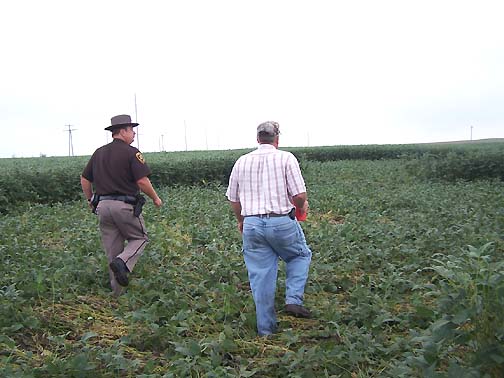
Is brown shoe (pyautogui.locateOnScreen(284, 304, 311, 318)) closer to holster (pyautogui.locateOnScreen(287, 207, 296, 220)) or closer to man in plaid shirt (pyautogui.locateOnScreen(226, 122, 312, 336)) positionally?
man in plaid shirt (pyautogui.locateOnScreen(226, 122, 312, 336))

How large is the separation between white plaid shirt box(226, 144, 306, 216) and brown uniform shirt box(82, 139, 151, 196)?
137 cm

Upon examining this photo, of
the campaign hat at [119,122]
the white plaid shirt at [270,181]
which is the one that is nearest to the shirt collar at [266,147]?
the white plaid shirt at [270,181]

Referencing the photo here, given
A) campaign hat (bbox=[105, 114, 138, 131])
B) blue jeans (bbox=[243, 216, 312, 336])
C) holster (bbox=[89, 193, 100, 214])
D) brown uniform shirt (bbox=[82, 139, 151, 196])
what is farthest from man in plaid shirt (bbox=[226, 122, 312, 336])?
holster (bbox=[89, 193, 100, 214])

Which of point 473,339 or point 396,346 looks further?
point 396,346

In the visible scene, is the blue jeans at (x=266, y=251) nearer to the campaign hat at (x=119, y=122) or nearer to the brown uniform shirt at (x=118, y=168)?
the brown uniform shirt at (x=118, y=168)

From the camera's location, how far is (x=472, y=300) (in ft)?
8.41

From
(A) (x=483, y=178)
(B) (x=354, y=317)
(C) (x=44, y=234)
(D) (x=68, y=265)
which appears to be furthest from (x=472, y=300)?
(A) (x=483, y=178)

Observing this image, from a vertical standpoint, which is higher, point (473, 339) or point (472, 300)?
point (472, 300)

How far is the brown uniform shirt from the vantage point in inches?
209

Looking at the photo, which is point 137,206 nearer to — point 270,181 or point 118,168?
point 118,168

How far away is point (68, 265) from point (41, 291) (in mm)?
806

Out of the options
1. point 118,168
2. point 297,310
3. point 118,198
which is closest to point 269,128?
point 297,310

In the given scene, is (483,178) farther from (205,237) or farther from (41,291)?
(41,291)

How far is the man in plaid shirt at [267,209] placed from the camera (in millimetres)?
4305
